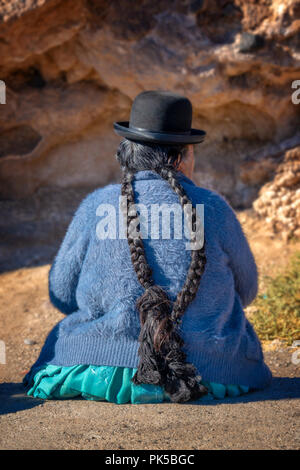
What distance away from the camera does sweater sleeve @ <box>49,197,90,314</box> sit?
2633 millimetres

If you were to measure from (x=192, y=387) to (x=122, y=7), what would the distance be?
380 cm

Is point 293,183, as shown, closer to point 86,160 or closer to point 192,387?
point 86,160

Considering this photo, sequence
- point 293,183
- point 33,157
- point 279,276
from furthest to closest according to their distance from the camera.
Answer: point 33,157 → point 293,183 → point 279,276

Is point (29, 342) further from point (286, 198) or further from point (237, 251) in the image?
point (286, 198)

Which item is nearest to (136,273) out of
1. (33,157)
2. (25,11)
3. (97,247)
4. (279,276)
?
(97,247)

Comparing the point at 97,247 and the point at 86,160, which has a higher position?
the point at 86,160

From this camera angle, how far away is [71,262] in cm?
267

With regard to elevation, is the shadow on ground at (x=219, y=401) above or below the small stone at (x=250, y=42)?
below

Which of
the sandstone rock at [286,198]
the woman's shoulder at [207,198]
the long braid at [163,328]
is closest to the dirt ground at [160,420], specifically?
the long braid at [163,328]

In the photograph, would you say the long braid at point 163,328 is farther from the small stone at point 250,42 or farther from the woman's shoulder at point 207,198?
the small stone at point 250,42

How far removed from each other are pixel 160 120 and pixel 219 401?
50.2 inches

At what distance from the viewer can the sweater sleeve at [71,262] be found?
104 inches

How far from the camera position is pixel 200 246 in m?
2.46

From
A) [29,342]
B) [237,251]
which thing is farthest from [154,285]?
[29,342]
